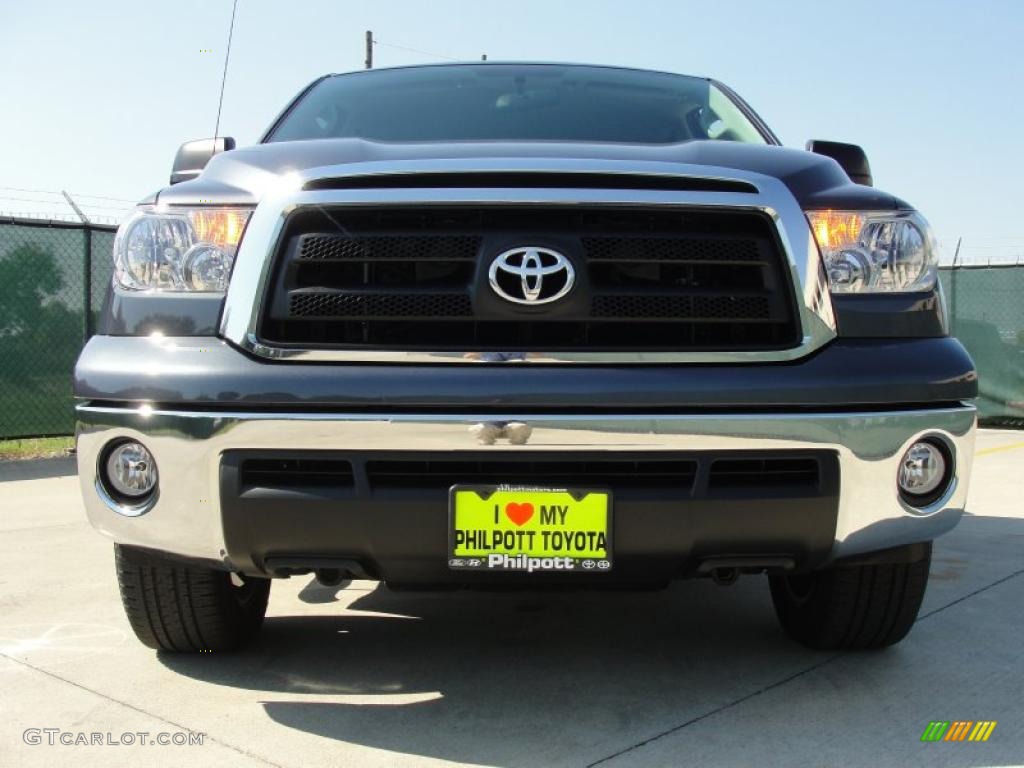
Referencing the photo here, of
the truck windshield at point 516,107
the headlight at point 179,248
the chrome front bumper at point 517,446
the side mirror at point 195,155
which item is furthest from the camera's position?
the truck windshield at point 516,107

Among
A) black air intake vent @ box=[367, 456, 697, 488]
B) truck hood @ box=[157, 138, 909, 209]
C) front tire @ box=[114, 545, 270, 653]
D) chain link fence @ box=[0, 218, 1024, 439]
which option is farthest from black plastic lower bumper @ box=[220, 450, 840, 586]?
chain link fence @ box=[0, 218, 1024, 439]

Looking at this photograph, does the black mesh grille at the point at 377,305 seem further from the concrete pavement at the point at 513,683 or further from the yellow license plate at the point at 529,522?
the concrete pavement at the point at 513,683

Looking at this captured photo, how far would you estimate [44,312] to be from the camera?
8203mm

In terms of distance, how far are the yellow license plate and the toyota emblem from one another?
0.45 metres

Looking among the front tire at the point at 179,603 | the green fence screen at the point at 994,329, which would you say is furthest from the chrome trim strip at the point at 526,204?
the green fence screen at the point at 994,329

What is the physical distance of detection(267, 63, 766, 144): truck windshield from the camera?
359 cm

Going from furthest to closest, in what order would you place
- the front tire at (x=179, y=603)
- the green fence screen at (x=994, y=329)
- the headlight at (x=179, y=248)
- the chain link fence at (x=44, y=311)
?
the green fence screen at (x=994, y=329) < the chain link fence at (x=44, y=311) < the front tire at (x=179, y=603) < the headlight at (x=179, y=248)

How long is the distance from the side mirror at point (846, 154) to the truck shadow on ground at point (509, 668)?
155cm

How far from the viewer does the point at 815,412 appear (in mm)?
2400

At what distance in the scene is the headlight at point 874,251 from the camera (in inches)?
102

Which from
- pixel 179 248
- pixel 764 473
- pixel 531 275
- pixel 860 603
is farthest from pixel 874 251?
pixel 179 248

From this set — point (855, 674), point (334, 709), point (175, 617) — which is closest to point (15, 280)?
point (175, 617)

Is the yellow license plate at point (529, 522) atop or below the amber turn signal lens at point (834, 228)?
below

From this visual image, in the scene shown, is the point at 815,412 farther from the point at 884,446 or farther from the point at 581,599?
the point at 581,599
